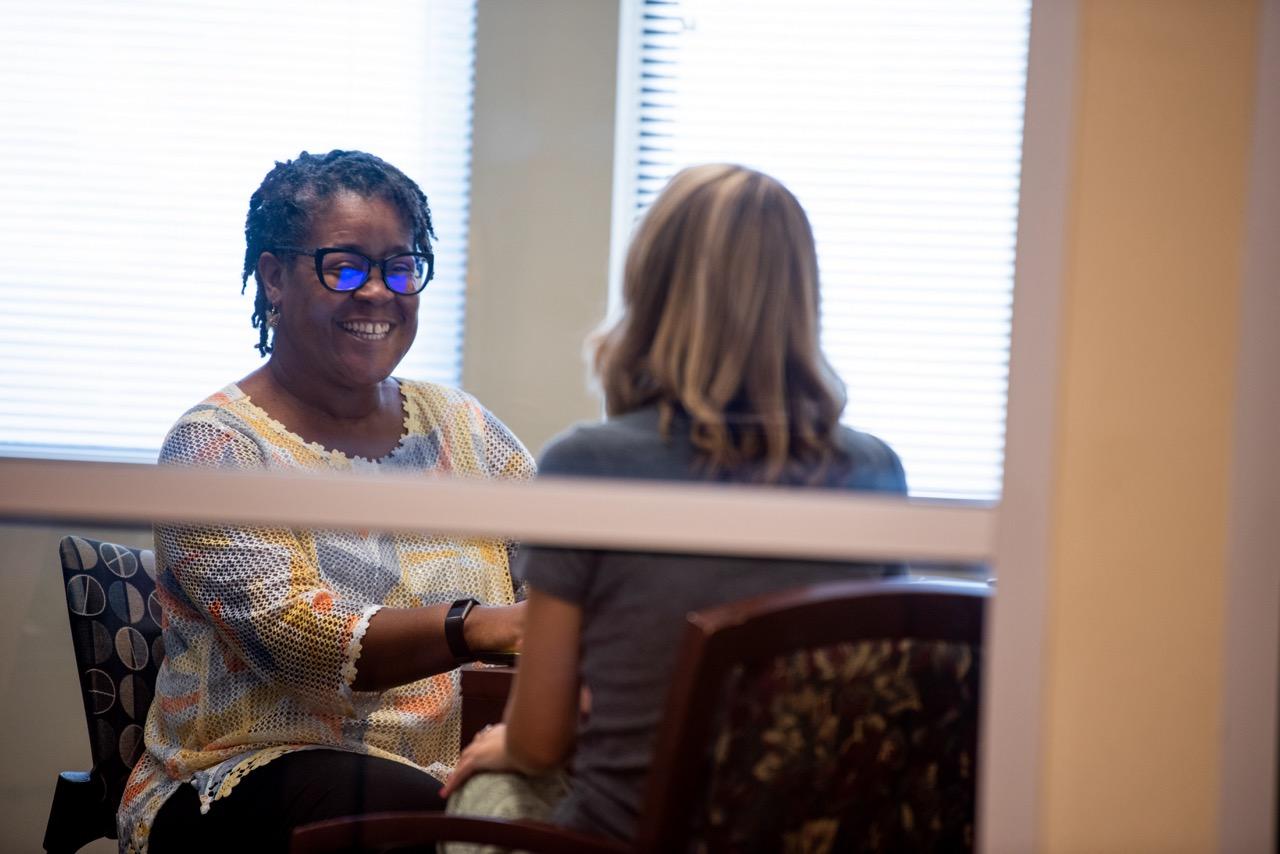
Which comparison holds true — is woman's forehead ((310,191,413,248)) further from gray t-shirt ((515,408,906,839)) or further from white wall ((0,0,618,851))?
gray t-shirt ((515,408,906,839))

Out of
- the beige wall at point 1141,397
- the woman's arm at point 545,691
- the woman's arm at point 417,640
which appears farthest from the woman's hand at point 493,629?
the beige wall at point 1141,397

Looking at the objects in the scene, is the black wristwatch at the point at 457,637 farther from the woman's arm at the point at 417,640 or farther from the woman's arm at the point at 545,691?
the woman's arm at the point at 545,691

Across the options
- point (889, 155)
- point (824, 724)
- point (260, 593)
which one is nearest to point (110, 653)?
point (260, 593)

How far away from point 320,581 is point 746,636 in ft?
2.86

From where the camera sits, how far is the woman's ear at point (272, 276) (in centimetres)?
176

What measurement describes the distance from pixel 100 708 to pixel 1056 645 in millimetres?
1513

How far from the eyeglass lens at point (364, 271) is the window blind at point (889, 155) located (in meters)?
0.40

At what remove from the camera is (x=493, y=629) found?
1.70 metres

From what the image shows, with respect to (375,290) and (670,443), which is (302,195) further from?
(670,443)

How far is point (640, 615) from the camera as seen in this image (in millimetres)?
1175

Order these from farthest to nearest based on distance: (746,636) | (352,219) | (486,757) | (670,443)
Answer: (352,219), (486,757), (670,443), (746,636)

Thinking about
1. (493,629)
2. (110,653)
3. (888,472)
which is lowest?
(110,653)

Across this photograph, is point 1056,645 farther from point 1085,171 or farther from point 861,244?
point 861,244

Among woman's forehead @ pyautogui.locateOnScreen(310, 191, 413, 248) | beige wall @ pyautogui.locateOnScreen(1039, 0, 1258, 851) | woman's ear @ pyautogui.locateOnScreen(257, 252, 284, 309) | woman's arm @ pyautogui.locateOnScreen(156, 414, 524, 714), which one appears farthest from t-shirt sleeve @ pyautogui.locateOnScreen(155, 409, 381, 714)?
beige wall @ pyautogui.locateOnScreen(1039, 0, 1258, 851)
